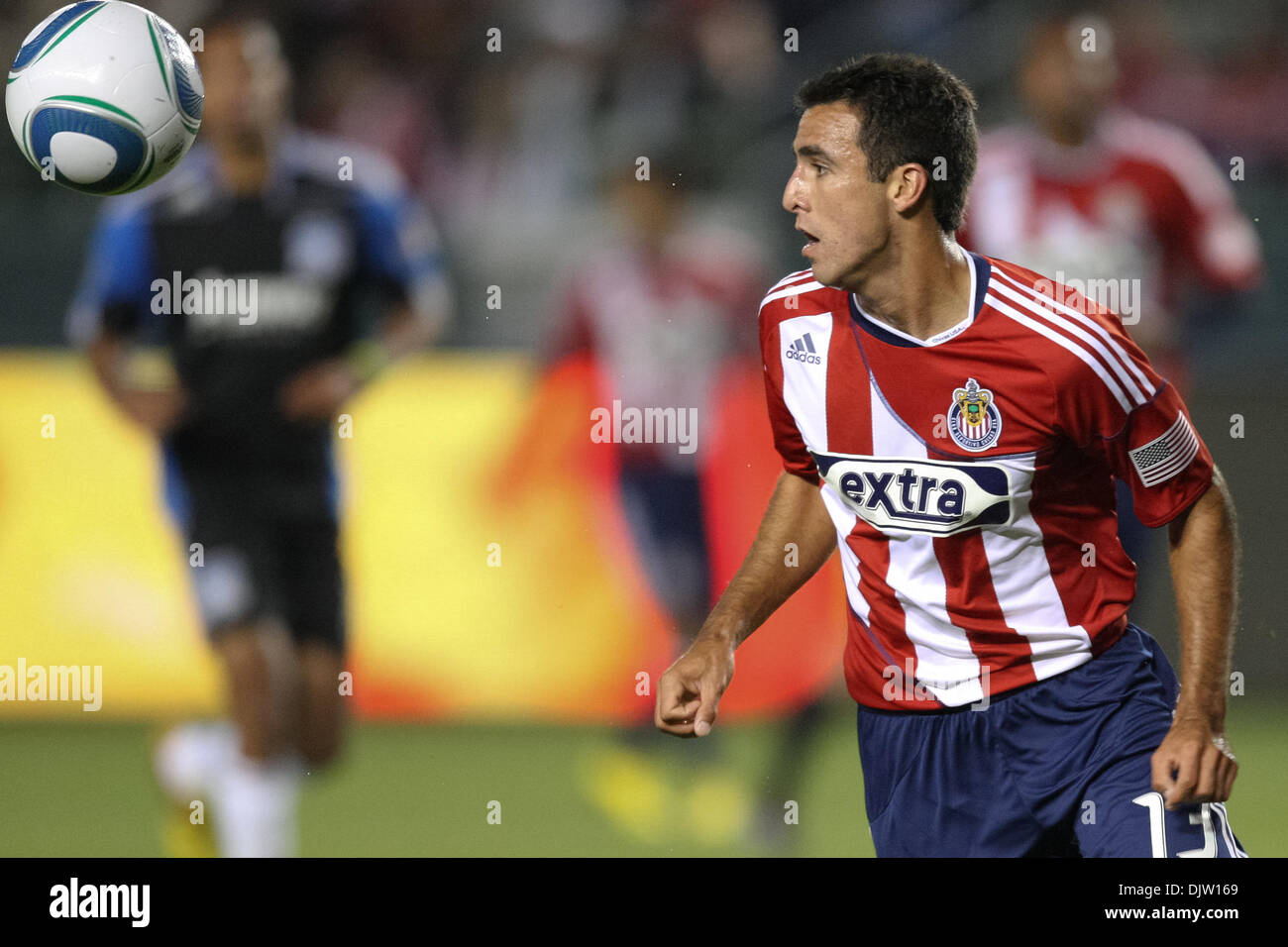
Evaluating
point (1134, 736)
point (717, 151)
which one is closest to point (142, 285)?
A: point (717, 151)

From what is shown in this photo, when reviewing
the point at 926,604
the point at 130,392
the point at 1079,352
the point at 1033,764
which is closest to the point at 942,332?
the point at 1079,352

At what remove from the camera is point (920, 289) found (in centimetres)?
283

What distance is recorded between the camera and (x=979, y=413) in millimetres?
2756

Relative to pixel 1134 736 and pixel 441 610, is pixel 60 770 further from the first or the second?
pixel 1134 736

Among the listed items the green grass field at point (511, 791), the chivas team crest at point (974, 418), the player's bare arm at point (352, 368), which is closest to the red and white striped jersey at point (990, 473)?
the chivas team crest at point (974, 418)

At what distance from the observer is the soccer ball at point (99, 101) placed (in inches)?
145

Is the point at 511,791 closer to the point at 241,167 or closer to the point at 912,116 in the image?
the point at 241,167

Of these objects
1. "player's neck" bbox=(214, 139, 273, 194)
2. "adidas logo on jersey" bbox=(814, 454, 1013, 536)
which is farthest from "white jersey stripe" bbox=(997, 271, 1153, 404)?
"player's neck" bbox=(214, 139, 273, 194)

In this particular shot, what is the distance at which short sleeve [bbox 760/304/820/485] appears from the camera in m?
3.01

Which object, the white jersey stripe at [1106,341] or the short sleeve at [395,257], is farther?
the short sleeve at [395,257]

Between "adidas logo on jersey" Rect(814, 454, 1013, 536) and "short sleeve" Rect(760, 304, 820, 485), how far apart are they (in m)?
0.18

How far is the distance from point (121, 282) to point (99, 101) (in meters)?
1.53

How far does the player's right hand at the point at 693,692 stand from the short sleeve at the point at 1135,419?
709mm

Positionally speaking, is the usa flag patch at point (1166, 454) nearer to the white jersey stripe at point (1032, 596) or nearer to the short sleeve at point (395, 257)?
the white jersey stripe at point (1032, 596)
